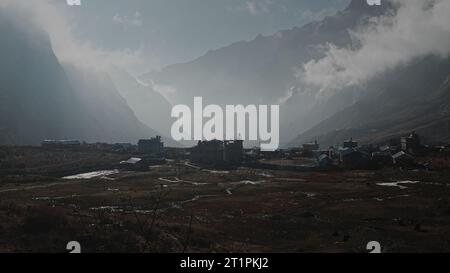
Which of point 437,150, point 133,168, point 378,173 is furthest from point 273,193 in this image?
point 437,150

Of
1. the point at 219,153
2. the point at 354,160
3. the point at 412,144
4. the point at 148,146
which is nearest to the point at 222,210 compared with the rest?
the point at 354,160

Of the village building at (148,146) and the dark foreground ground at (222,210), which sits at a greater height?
the village building at (148,146)

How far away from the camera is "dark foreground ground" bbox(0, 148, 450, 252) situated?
37.0 meters

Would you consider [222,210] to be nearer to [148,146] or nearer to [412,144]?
[412,144]

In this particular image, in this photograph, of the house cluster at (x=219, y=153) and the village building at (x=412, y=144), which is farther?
the village building at (x=412, y=144)

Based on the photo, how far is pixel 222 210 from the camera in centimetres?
6650

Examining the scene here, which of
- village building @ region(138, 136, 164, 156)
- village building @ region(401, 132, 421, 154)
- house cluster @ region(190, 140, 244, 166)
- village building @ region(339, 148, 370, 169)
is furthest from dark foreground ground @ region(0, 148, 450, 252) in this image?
village building @ region(138, 136, 164, 156)

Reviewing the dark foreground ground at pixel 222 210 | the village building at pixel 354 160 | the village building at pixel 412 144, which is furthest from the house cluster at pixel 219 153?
the village building at pixel 412 144

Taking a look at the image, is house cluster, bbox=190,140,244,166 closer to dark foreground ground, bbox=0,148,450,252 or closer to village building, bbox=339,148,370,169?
dark foreground ground, bbox=0,148,450,252

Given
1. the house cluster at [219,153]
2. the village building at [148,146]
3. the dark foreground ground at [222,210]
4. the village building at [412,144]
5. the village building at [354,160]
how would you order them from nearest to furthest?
the dark foreground ground at [222,210] < the village building at [354,160] < the house cluster at [219,153] < the village building at [412,144] < the village building at [148,146]

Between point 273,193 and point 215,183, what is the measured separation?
66.6 ft

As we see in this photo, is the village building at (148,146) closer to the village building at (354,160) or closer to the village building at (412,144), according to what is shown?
the village building at (354,160)

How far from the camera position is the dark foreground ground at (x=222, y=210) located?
37.0m
